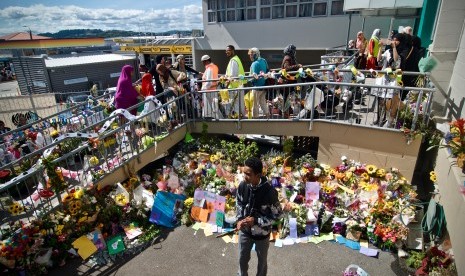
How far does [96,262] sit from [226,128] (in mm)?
4070

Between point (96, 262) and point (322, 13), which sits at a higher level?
point (322, 13)

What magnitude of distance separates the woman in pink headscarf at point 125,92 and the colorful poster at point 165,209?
2.07m

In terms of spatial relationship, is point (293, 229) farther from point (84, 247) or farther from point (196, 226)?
point (84, 247)

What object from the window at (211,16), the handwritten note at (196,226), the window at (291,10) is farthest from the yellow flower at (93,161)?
the window at (211,16)

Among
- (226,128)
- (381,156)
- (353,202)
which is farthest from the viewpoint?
(226,128)

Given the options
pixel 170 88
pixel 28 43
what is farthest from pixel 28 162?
pixel 28 43

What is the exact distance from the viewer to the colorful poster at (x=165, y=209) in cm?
534

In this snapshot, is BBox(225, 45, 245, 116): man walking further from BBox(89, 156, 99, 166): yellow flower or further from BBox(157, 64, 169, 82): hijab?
BBox(89, 156, 99, 166): yellow flower

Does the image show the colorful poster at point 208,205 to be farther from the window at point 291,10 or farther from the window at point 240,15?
the window at point 240,15

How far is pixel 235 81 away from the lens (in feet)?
22.1

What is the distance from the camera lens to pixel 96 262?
452cm

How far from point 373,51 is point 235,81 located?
12.3 ft

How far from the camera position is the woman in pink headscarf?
6.11 metres

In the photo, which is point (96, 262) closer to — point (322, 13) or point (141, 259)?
point (141, 259)
